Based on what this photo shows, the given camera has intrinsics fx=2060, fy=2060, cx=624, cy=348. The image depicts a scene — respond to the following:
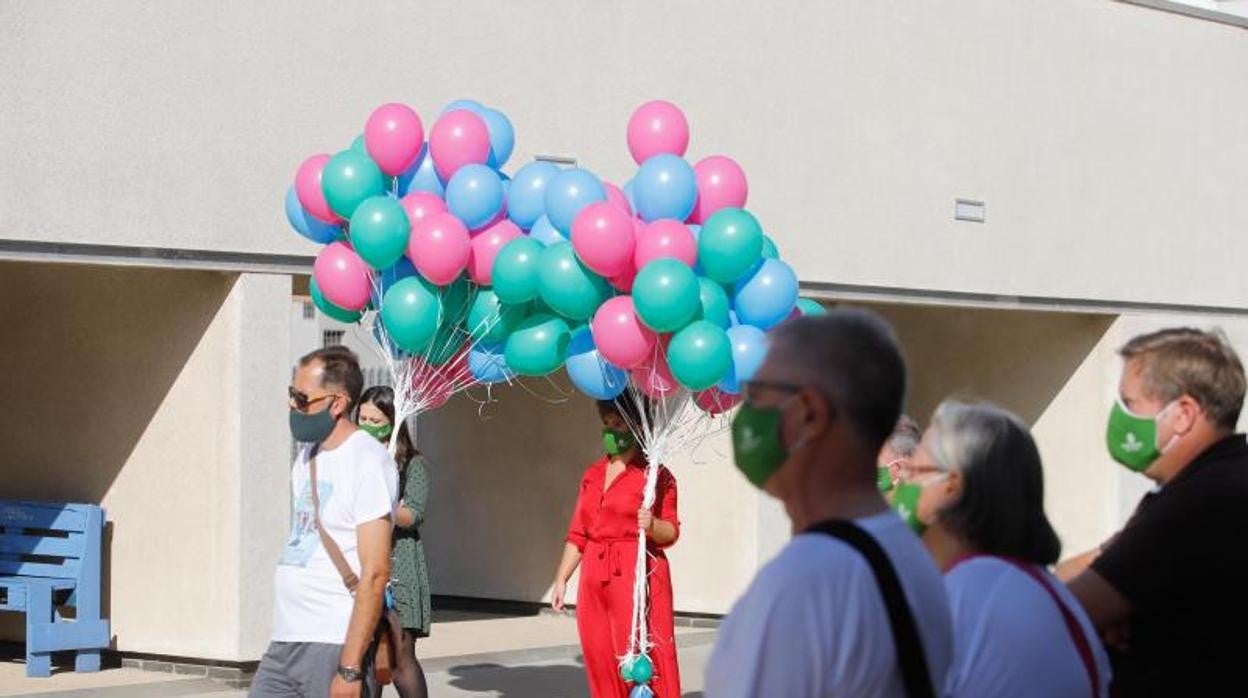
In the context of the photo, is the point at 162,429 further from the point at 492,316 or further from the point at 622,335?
the point at 622,335

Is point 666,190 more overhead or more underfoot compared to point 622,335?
more overhead

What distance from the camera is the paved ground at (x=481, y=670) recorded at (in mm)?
11367

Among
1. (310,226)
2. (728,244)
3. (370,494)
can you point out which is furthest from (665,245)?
(370,494)

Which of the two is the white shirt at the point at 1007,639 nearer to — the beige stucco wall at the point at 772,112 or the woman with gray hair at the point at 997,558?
the woman with gray hair at the point at 997,558

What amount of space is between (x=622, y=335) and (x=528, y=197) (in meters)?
0.96

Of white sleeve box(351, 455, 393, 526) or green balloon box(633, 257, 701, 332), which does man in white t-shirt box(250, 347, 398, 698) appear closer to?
white sleeve box(351, 455, 393, 526)

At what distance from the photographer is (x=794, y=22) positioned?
49.8 feet

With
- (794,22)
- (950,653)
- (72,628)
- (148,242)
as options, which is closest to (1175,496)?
(950,653)

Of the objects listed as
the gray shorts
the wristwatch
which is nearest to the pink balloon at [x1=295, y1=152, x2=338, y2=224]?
the gray shorts

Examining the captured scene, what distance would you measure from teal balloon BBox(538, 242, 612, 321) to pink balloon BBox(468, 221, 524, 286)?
29cm

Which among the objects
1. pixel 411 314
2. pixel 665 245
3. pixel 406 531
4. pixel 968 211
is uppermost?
pixel 968 211

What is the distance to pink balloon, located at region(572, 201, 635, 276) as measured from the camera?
834cm

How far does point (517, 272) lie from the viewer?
8.58 metres

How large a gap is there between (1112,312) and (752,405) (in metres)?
15.4
